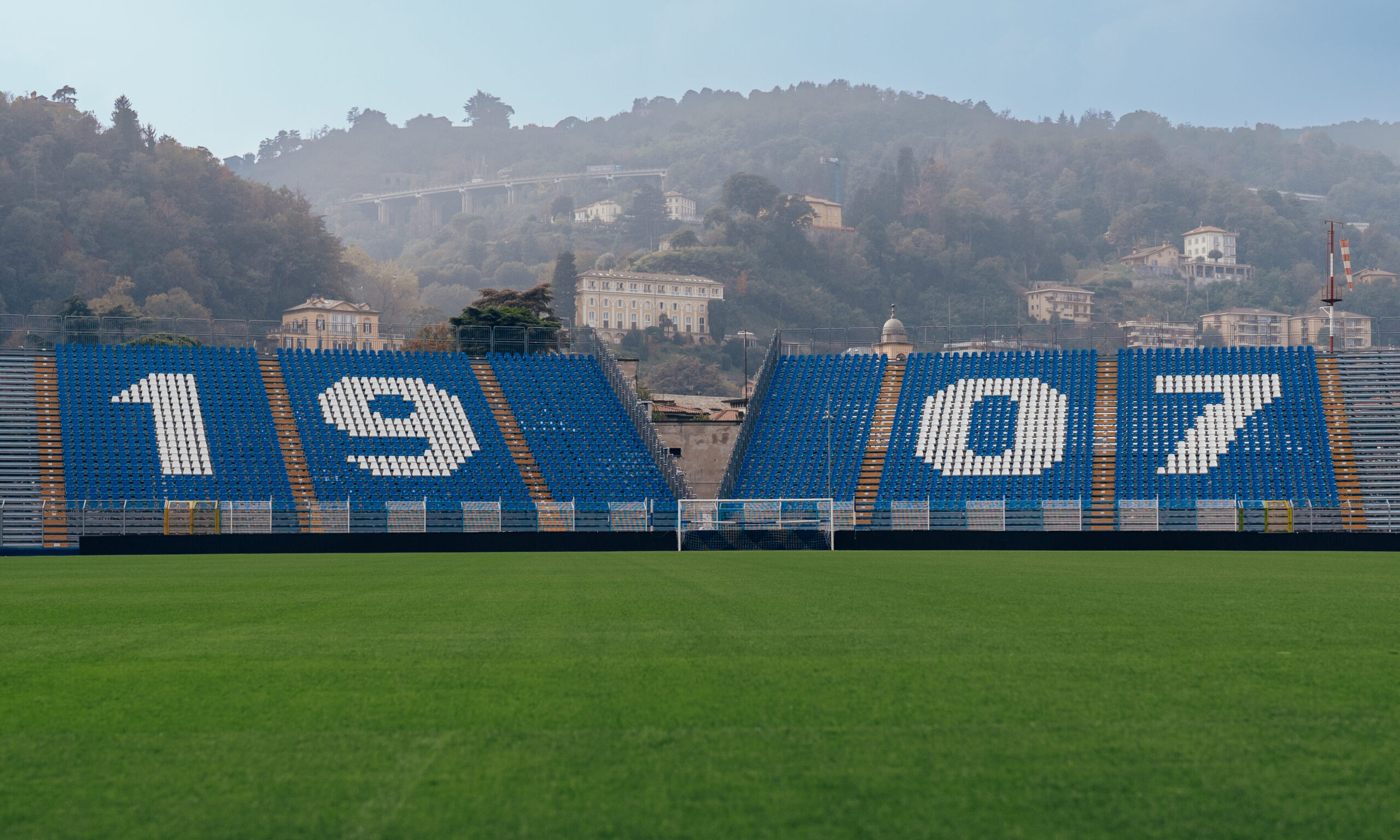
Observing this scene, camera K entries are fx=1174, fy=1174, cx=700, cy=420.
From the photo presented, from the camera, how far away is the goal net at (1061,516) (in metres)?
32.5

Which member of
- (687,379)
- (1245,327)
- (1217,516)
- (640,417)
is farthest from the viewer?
(687,379)

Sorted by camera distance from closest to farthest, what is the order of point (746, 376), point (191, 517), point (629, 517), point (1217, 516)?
point (191, 517) → point (1217, 516) → point (629, 517) → point (746, 376)

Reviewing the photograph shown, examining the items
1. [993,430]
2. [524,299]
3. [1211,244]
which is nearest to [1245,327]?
[993,430]

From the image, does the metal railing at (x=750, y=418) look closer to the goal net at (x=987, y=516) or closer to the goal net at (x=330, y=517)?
the goal net at (x=987, y=516)

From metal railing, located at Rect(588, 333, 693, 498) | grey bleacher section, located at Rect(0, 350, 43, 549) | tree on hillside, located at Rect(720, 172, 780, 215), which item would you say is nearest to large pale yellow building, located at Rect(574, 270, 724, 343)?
tree on hillside, located at Rect(720, 172, 780, 215)

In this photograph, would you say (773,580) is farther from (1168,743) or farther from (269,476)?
(269,476)

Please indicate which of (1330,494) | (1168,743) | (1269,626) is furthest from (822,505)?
(1168,743)

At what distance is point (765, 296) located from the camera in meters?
160

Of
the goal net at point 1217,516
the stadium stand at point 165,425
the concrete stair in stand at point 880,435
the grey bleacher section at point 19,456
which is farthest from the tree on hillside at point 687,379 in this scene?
the goal net at point 1217,516

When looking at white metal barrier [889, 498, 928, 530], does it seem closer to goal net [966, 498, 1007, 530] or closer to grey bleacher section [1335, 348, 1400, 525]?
goal net [966, 498, 1007, 530]

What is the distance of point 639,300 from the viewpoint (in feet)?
500

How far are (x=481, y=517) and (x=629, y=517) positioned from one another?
13.5ft

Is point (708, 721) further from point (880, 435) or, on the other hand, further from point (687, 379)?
point (687, 379)

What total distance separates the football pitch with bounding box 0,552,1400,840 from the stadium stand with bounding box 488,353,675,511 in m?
25.1
